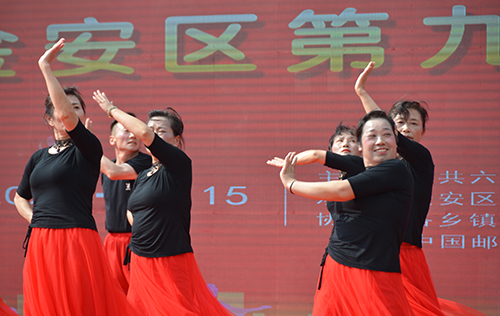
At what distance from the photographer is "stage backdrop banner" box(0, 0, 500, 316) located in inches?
163

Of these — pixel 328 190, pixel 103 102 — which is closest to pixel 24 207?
pixel 103 102

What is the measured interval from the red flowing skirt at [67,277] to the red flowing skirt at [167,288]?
0.16 metres

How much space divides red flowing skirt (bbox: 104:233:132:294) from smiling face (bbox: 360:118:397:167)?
201 cm

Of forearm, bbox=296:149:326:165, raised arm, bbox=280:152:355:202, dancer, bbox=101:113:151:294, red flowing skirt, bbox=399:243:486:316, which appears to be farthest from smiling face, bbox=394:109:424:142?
dancer, bbox=101:113:151:294

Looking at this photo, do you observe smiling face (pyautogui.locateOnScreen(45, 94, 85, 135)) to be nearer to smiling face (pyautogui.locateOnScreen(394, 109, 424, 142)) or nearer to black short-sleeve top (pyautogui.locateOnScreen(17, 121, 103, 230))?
black short-sleeve top (pyautogui.locateOnScreen(17, 121, 103, 230))

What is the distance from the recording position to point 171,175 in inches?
108

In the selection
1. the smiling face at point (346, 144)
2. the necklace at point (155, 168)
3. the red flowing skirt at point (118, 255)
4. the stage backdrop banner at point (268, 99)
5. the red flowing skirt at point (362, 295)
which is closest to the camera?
the red flowing skirt at point (362, 295)

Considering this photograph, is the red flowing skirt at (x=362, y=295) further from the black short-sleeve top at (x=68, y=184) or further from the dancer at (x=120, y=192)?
the dancer at (x=120, y=192)

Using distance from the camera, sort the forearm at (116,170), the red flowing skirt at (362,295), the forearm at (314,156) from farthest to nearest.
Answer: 1. the forearm at (116,170)
2. the forearm at (314,156)
3. the red flowing skirt at (362,295)

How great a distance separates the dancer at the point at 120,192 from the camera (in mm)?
3361

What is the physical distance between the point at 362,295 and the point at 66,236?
5.00 feet

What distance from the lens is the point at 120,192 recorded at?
11.7 feet

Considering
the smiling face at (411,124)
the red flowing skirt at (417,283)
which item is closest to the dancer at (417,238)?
the red flowing skirt at (417,283)

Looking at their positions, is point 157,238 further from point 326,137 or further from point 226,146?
point 326,137
